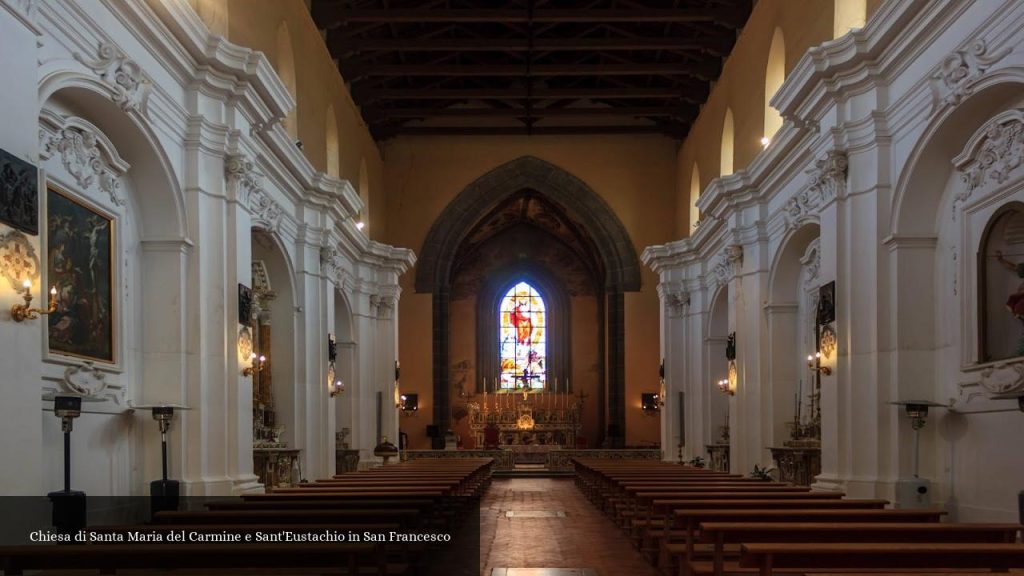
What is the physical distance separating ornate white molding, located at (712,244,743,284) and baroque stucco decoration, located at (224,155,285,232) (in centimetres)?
843

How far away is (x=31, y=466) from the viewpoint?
8.66 metres

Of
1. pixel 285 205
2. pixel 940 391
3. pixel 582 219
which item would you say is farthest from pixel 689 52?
pixel 940 391

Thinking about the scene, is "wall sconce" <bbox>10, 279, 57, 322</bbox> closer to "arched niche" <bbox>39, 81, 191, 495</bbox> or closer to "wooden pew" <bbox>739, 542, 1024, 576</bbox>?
"arched niche" <bbox>39, 81, 191, 495</bbox>

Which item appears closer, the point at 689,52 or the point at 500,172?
the point at 689,52

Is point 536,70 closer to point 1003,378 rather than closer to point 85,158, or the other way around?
point 85,158

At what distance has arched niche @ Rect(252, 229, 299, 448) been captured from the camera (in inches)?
732

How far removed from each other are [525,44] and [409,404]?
39.7ft

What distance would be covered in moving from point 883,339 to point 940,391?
0.90m

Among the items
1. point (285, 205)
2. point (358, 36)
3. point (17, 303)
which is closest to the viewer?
point (17, 303)

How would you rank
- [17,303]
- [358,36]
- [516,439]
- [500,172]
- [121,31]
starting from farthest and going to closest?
[516,439] → [500,172] → [358,36] → [121,31] → [17,303]

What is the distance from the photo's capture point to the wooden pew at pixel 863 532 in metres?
7.50

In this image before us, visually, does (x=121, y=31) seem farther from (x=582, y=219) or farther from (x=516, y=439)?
(x=516, y=439)

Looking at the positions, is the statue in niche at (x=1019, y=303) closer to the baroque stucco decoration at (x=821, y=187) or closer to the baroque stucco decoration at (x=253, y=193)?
the baroque stucco decoration at (x=821, y=187)

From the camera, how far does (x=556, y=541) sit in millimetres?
12602
